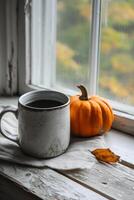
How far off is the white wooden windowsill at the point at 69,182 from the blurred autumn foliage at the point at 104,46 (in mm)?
189

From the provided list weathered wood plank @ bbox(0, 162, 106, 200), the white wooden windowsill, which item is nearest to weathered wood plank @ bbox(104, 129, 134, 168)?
the white wooden windowsill

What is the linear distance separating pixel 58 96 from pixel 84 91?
6cm

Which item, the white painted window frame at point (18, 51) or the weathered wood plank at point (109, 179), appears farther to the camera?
the white painted window frame at point (18, 51)

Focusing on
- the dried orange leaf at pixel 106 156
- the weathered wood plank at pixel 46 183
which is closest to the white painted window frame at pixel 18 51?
the dried orange leaf at pixel 106 156

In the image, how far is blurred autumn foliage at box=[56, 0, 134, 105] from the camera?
0.79m

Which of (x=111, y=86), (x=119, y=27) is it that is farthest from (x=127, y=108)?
(x=119, y=27)

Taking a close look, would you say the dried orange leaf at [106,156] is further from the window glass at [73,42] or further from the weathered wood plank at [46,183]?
the window glass at [73,42]

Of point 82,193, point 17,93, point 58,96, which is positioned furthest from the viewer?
point 17,93

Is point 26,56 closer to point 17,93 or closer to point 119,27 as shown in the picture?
point 17,93

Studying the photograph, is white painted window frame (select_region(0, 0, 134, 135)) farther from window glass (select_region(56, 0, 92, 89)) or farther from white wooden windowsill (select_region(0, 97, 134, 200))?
white wooden windowsill (select_region(0, 97, 134, 200))

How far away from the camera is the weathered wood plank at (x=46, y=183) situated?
0.60 meters

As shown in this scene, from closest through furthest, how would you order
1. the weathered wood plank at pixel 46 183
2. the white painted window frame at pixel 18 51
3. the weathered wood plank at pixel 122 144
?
the weathered wood plank at pixel 46 183 < the weathered wood plank at pixel 122 144 < the white painted window frame at pixel 18 51

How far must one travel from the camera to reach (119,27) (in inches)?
31.3

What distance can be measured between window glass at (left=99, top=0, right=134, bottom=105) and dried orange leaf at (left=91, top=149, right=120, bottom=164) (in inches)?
6.3
